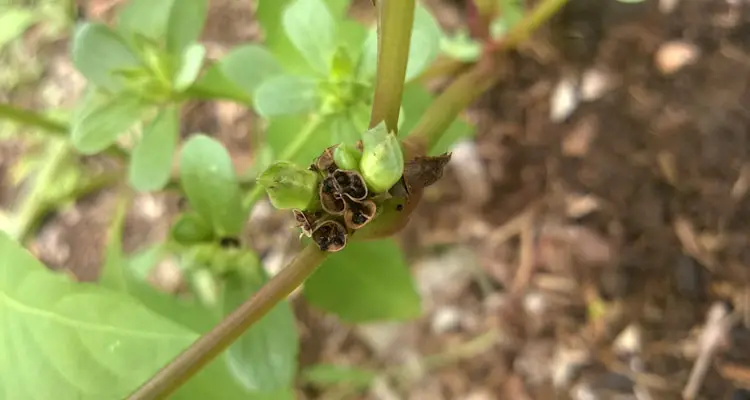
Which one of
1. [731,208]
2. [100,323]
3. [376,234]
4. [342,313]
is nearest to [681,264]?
[731,208]

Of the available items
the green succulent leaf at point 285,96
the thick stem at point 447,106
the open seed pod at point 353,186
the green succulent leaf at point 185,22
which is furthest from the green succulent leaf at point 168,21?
the open seed pod at point 353,186

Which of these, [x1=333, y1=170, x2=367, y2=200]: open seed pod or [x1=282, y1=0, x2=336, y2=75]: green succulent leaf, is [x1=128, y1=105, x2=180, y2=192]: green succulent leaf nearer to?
[x1=282, y1=0, x2=336, y2=75]: green succulent leaf

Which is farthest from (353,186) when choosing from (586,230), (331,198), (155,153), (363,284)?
(586,230)

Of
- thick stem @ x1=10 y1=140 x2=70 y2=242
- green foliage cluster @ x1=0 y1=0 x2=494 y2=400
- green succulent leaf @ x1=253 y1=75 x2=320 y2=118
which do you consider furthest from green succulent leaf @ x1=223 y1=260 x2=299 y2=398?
thick stem @ x1=10 y1=140 x2=70 y2=242

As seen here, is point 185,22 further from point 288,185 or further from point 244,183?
point 288,185

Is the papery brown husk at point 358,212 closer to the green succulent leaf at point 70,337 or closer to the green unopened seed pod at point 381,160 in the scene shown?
the green unopened seed pod at point 381,160

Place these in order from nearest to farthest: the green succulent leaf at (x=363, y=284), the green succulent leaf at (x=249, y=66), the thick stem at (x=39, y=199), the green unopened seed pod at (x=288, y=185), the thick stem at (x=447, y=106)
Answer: the green unopened seed pod at (x=288, y=185) < the thick stem at (x=447, y=106) < the green succulent leaf at (x=249, y=66) < the green succulent leaf at (x=363, y=284) < the thick stem at (x=39, y=199)
